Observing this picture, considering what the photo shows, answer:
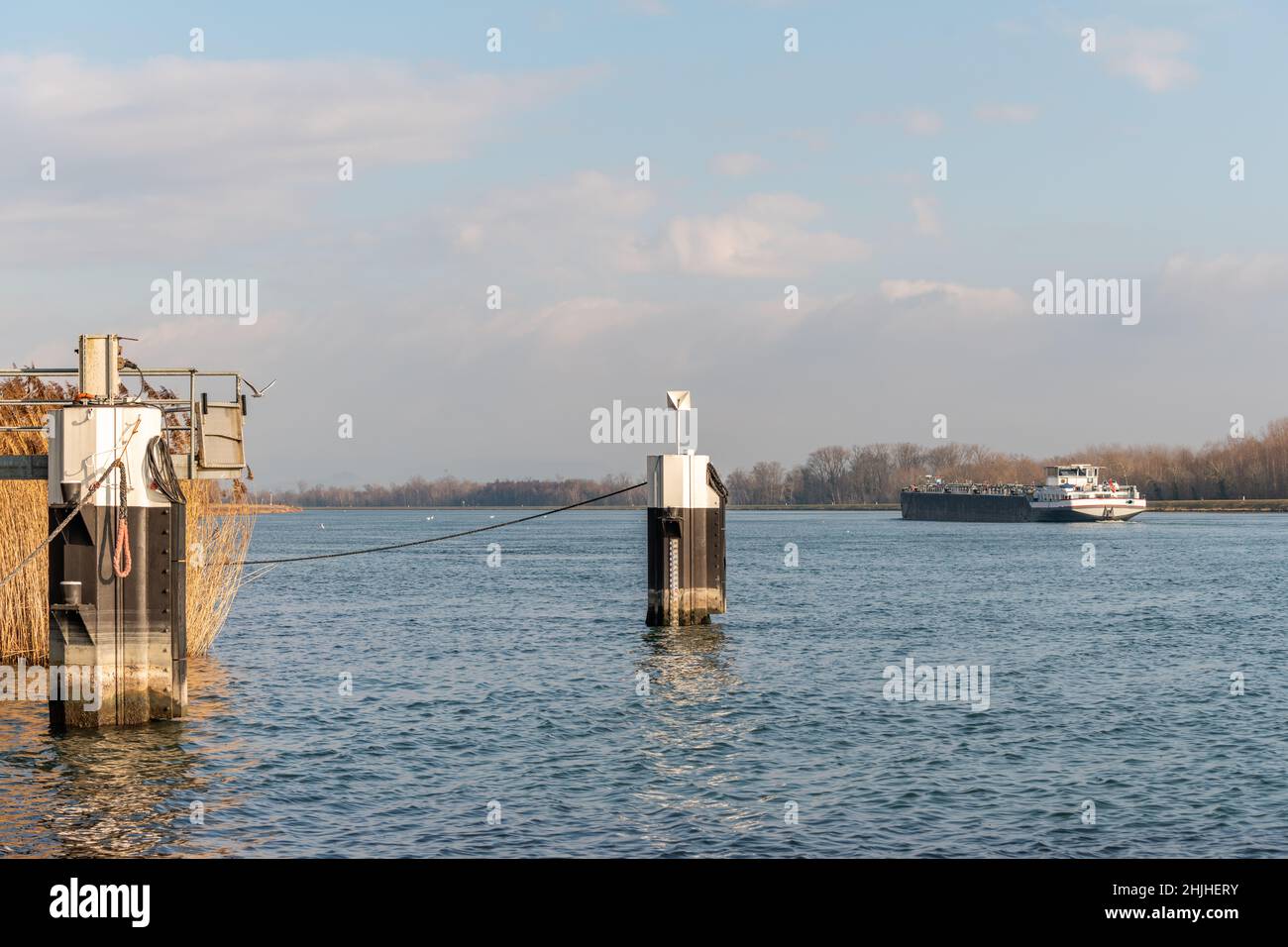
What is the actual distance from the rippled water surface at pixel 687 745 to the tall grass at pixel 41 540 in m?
2.35

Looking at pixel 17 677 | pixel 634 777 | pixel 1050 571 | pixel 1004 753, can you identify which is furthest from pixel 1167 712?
pixel 1050 571

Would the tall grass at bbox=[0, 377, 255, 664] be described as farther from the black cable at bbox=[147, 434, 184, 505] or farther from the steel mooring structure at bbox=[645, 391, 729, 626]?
the steel mooring structure at bbox=[645, 391, 729, 626]

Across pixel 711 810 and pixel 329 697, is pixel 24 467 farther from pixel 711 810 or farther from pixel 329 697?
pixel 711 810

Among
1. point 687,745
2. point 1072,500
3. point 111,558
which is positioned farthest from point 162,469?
point 1072,500

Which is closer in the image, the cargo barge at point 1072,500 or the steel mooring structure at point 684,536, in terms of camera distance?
the steel mooring structure at point 684,536

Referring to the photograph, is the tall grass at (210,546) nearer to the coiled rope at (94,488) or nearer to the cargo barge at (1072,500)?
the coiled rope at (94,488)

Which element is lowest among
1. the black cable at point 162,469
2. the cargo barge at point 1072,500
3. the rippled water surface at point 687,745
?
the rippled water surface at point 687,745

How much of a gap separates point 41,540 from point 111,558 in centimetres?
708

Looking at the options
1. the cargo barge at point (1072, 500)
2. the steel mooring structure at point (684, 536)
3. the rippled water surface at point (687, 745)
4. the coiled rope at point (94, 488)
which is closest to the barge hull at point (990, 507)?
the cargo barge at point (1072, 500)

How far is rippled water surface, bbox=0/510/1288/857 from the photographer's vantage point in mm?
16312

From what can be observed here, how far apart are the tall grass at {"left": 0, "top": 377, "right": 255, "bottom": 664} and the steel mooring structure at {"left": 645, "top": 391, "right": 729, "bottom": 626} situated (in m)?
10.9

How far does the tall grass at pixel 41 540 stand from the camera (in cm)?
2628

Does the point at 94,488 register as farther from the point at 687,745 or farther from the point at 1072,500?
the point at 1072,500
